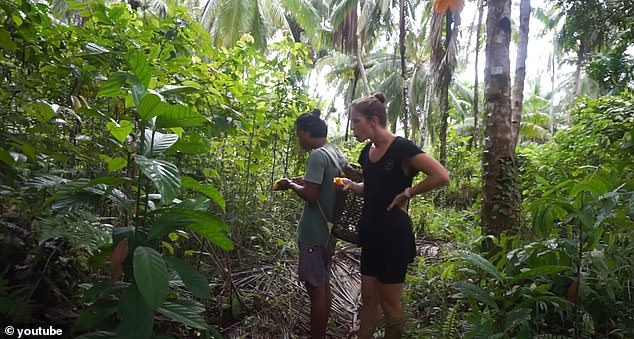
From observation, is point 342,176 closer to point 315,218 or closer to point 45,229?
point 315,218

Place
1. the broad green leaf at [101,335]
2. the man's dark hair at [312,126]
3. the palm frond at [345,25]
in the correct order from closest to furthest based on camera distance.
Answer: the broad green leaf at [101,335]
the man's dark hair at [312,126]
the palm frond at [345,25]

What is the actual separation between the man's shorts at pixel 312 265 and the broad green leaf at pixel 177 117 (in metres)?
1.68

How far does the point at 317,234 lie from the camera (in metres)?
3.15

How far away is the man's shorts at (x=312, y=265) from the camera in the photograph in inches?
123

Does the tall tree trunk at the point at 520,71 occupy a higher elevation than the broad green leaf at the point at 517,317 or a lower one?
higher

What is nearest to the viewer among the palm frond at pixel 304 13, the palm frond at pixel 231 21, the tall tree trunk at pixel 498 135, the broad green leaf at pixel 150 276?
the broad green leaf at pixel 150 276

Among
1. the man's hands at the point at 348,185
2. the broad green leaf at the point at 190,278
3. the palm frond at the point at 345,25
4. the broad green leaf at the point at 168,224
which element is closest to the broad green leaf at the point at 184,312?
the broad green leaf at the point at 190,278

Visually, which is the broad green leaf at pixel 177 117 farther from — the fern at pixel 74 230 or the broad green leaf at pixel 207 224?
the fern at pixel 74 230

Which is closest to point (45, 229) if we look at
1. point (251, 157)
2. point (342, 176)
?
point (342, 176)

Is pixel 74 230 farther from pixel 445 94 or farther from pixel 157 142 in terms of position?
pixel 445 94

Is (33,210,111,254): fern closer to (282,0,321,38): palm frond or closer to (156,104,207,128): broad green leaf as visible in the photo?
(156,104,207,128): broad green leaf

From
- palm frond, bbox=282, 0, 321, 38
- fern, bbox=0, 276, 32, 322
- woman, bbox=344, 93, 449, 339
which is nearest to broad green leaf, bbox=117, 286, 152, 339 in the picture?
fern, bbox=0, 276, 32, 322

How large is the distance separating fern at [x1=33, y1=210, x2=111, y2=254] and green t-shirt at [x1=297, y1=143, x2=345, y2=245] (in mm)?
1556

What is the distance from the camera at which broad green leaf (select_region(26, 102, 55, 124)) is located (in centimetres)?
187
